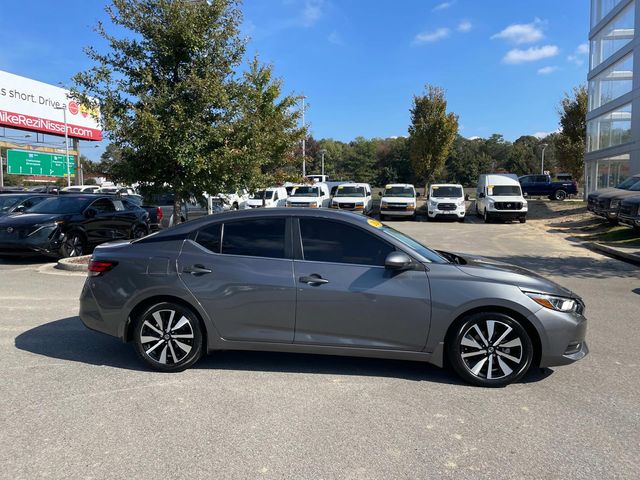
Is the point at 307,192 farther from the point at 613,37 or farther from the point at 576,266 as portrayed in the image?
the point at 613,37

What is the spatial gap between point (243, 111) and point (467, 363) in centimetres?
797

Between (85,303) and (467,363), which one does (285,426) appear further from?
(85,303)

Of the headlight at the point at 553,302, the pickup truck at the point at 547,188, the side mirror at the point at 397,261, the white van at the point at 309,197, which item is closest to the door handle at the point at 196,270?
the side mirror at the point at 397,261

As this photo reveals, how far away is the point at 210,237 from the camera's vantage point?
4.82 meters

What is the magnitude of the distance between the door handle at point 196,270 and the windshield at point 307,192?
23.3 m

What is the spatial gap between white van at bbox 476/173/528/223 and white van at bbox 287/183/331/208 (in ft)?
28.5

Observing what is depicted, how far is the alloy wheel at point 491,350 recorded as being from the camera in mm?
4348

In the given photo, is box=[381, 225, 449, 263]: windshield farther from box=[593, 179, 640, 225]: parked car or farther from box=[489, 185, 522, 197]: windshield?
box=[489, 185, 522, 197]: windshield

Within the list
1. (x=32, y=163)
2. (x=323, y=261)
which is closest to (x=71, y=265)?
(x=323, y=261)

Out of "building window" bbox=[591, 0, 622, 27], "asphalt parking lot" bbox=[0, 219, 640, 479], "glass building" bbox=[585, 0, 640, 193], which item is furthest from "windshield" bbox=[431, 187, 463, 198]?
"asphalt parking lot" bbox=[0, 219, 640, 479]

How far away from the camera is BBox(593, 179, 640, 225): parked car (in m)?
17.6

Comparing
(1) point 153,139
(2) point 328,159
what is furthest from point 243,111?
(2) point 328,159

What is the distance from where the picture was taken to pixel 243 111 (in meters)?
10.8

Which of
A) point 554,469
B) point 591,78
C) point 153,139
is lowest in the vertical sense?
point 554,469
